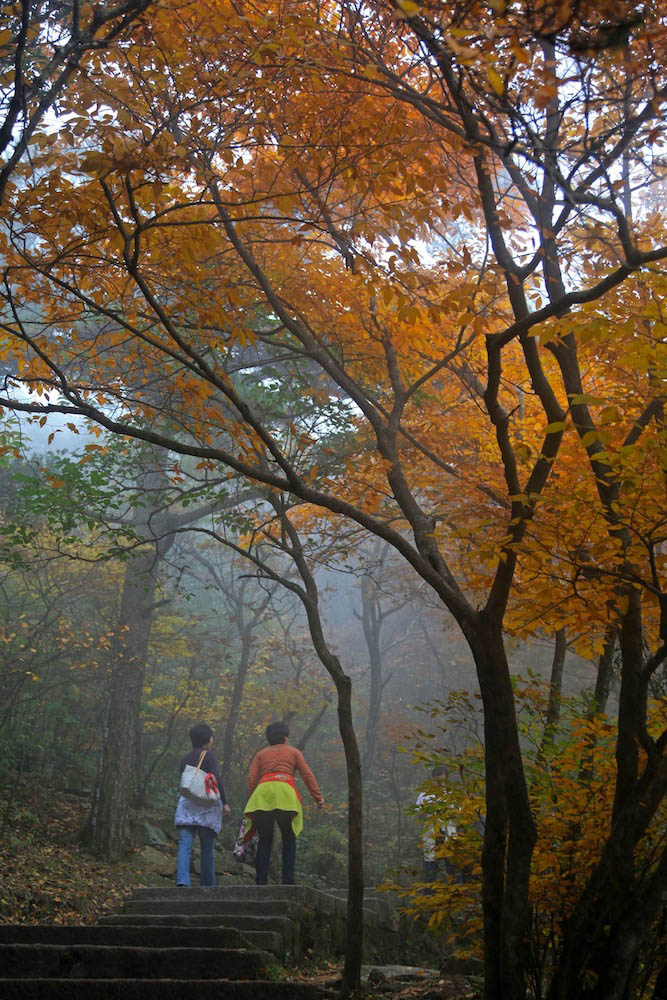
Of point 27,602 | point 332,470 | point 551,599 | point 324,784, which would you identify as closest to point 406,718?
point 324,784

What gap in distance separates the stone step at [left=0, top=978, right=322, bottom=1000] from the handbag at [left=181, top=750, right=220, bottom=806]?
13.8 feet

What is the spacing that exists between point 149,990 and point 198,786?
4.25 metres

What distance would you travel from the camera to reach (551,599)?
466cm

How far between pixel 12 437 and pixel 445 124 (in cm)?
963

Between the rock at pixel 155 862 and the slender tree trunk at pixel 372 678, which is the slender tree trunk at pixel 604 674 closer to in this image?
the rock at pixel 155 862

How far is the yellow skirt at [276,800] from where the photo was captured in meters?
8.47

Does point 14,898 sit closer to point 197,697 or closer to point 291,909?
point 291,909

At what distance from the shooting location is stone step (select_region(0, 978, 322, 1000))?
4164 mm

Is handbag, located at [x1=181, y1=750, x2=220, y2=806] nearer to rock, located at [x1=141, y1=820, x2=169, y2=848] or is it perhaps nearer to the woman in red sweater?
the woman in red sweater

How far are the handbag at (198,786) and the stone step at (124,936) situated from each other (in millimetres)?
2842

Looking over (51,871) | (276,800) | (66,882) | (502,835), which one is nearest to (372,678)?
(51,871)

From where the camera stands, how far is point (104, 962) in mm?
4773

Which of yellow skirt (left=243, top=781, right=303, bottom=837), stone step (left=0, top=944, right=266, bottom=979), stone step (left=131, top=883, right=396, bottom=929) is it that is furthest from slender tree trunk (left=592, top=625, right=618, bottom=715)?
yellow skirt (left=243, top=781, right=303, bottom=837)

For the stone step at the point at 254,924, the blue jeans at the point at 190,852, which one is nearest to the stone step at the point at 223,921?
the stone step at the point at 254,924
